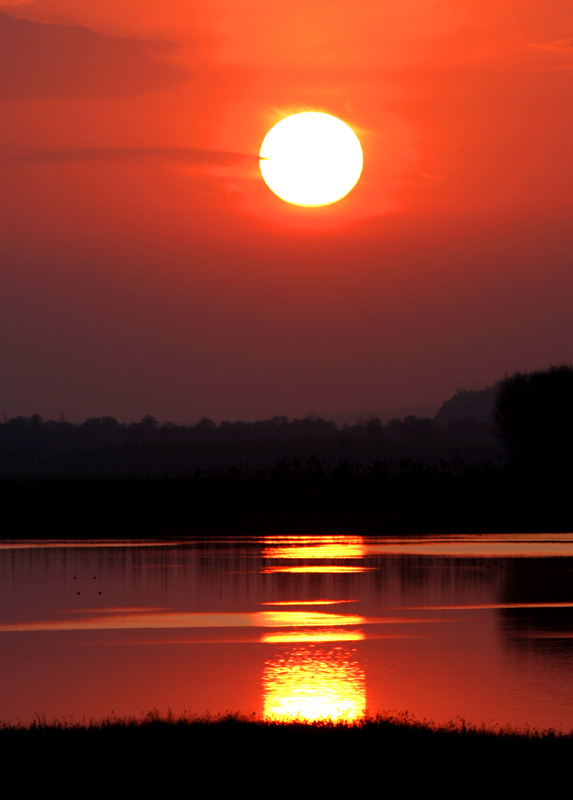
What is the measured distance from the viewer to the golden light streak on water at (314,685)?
1705 centimetres

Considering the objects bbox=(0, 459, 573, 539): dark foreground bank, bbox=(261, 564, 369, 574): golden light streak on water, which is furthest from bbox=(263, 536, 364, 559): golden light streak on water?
bbox=(0, 459, 573, 539): dark foreground bank

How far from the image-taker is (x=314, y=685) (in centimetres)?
1920

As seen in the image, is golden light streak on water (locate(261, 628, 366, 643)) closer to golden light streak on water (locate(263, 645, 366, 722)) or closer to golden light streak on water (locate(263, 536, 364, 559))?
golden light streak on water (locate(263, 645, 366, 722))

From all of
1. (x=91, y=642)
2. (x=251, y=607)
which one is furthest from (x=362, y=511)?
(x=91, y=642)

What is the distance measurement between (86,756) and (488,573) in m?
25.8

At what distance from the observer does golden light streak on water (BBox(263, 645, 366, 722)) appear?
17.0m

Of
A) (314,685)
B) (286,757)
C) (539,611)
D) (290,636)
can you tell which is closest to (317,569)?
(539,611)

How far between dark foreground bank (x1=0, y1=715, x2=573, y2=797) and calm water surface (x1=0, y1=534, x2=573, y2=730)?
2221 millimetres

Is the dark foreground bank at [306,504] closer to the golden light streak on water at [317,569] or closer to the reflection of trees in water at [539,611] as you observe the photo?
the golden light streak on water at [317,569]

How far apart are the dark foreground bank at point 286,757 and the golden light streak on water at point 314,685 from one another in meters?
1.76

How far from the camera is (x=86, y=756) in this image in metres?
13.4

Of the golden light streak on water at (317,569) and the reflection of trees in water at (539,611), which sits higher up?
the golden light streak on water at (317,569)

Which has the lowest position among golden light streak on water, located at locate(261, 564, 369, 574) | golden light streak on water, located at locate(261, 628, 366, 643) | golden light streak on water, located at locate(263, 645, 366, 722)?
golden light streak on water, located at locate(263, 645, 366, 722)

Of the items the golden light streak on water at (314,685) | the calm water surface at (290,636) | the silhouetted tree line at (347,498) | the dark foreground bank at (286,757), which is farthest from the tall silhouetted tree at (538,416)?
the dark foreground bank at (286,757)
